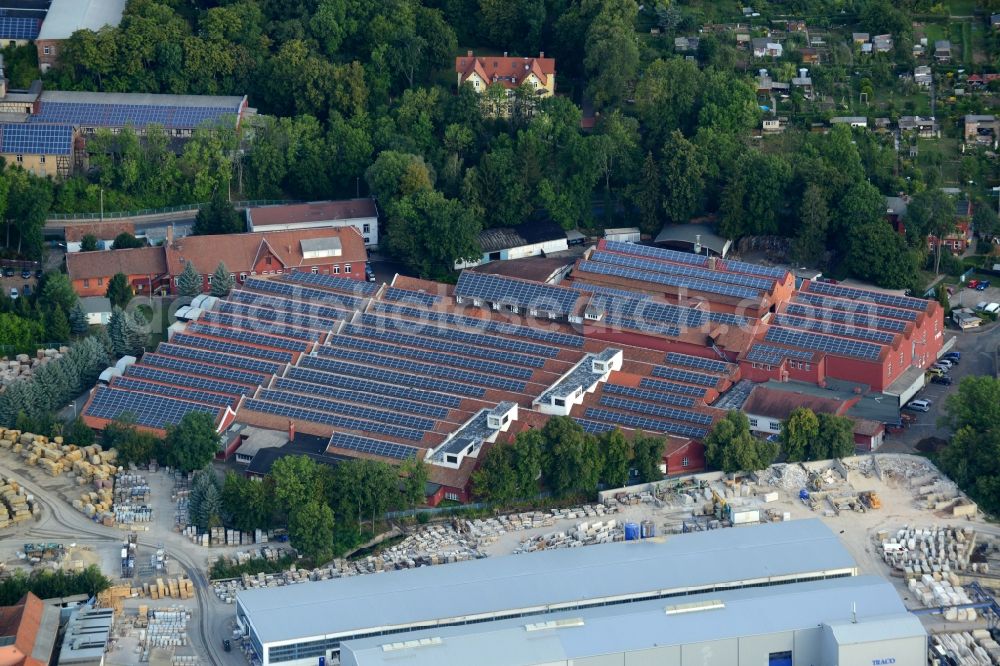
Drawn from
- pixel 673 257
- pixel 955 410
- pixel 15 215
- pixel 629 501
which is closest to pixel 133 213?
pixel 15 215

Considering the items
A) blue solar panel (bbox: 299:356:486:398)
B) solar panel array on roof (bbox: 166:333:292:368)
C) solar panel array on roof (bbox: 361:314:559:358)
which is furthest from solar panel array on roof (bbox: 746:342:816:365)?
solar panel array on roof (bbox: 166:333:292:368)

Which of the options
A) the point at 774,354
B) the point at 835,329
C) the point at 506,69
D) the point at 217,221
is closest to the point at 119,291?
the point at 217,221

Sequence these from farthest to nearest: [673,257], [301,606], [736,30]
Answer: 1. [736,30]
2. [673,257]
3. [301,606]

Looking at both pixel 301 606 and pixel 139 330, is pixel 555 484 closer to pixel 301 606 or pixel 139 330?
pixel 301 606

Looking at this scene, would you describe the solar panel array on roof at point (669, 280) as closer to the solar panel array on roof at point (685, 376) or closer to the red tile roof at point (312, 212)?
the solar panel array on roof at point (685, 376)

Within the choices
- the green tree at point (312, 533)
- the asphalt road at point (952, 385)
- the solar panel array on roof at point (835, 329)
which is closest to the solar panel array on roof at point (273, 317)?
the green tree at point (312, 533)

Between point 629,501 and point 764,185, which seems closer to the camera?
point 629,501
